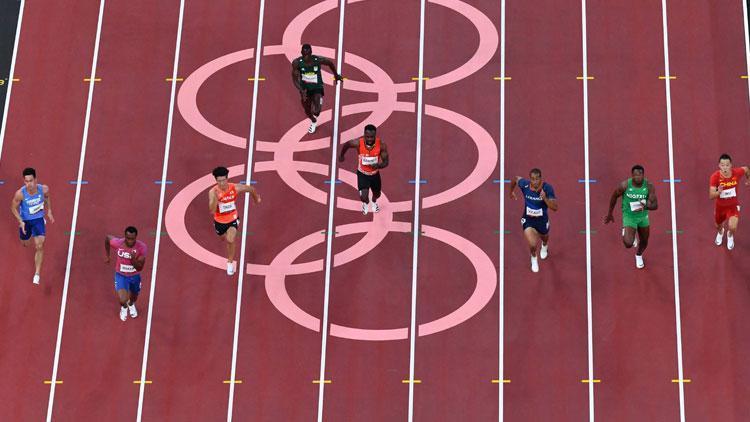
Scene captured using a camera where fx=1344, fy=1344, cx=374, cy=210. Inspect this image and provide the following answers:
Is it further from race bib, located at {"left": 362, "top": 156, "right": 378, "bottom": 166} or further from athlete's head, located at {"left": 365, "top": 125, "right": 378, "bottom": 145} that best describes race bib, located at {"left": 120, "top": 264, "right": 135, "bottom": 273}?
athlete's head, located at {"left": 365, "top": 125, "right": 378, "bottom": 145}

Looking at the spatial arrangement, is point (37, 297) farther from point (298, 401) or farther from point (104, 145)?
point (298, 401)


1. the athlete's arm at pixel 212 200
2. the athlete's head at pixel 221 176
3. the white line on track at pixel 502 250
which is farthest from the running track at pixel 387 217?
the athlete's head at pixel 221 176

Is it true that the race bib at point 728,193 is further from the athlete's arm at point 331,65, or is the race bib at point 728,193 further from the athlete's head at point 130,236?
the athlete's head at point 130,236

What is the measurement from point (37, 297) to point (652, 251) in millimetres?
10367

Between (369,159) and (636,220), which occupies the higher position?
(369,159)

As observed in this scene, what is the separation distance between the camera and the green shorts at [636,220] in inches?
845

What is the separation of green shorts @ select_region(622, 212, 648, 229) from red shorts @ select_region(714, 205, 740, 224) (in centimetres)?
131

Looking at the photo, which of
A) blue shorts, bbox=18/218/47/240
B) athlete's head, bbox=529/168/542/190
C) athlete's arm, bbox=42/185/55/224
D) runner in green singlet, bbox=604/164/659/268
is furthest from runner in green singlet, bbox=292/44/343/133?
runner in green singlet, bbox=604/164/659/268

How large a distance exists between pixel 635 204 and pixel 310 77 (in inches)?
238

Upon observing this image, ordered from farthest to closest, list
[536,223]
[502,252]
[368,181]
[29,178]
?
1. [502,252]
2. [368,181]
3. [536,223]
4. [29,178]

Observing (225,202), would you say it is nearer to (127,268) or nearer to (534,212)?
(127,268)

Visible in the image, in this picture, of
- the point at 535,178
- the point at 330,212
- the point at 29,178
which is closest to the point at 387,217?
the point at 330,212

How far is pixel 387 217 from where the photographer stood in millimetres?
23172

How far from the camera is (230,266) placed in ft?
74.0
